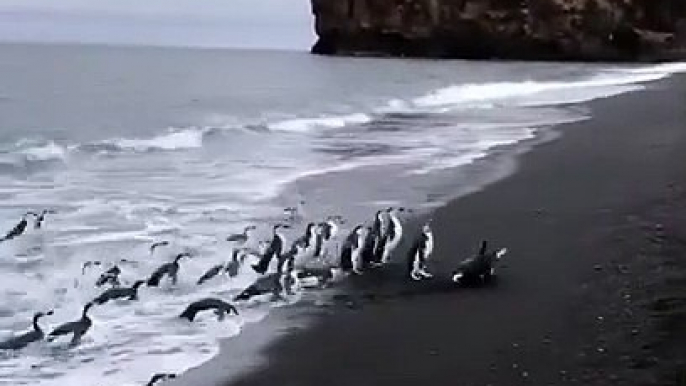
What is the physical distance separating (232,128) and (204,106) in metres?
8.83

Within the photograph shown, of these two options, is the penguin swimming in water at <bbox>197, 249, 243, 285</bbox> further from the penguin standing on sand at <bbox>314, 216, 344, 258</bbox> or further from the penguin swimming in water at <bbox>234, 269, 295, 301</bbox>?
the penguin standing on sand at <bbox>314, 216, 344, 258</bbox>

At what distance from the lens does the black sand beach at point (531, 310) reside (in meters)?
6.17

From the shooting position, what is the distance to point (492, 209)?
1164cm

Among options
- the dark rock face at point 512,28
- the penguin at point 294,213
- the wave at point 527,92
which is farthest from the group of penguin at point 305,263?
the dark rock face at point 512,28

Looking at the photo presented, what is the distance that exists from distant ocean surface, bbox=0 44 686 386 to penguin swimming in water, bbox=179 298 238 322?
0.10 m

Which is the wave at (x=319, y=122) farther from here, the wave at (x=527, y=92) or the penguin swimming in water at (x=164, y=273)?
the penguin swimming in water at (x=164, y=273)

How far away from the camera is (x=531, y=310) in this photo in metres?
7.52

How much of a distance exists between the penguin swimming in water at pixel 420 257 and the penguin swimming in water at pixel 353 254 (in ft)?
1.24

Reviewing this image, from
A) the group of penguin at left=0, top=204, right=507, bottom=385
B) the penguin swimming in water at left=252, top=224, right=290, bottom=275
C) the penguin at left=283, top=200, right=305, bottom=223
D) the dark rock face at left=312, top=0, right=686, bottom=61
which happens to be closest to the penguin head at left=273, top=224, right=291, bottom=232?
the group of penguin at left=0, top=204, right=507, bottom=385

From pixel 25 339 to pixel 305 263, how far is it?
8.70 feet

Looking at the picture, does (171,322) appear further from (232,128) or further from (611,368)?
(232,128)

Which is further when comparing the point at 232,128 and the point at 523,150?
the point at 232,128

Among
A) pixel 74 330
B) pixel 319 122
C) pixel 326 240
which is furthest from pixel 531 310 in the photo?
pixel 319 122

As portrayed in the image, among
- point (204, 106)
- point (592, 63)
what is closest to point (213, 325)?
point (204, 106)
